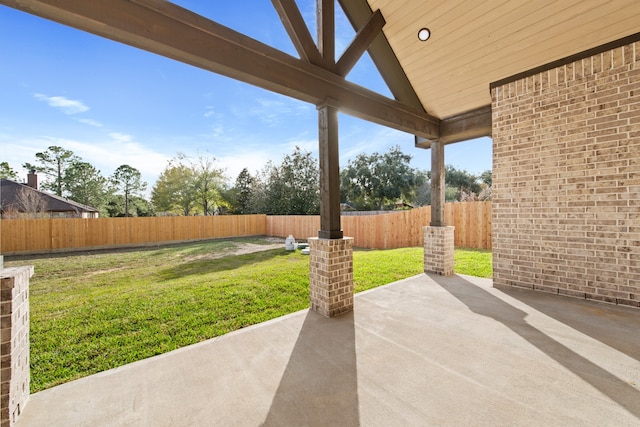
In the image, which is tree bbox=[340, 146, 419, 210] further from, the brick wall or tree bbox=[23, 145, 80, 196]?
tree bbox=[23, 145, 80, 196]

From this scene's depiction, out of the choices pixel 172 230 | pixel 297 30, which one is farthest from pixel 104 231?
pixel 297 30

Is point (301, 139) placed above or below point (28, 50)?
above

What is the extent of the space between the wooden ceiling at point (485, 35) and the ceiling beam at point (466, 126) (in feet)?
0.65

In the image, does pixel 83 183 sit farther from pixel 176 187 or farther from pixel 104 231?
pixel 104 231

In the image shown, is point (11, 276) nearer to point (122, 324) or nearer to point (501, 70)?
point (122, 324)

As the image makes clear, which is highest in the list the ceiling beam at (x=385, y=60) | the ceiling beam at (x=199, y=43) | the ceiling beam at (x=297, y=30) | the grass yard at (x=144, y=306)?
the ceiling beam at (x=385, y=60)

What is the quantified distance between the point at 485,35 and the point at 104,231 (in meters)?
15.7

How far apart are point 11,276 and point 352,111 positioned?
138 inches

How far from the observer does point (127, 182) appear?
27.4m

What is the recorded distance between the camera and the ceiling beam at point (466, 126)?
4.63m

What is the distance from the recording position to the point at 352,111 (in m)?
3.48

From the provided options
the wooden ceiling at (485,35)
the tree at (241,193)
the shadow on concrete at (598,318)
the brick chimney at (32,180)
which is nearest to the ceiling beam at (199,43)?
the wooden ceiling at (485,35)

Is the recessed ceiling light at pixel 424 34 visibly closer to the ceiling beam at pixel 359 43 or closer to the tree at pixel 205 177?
the ceiling beam at pixel 359 43

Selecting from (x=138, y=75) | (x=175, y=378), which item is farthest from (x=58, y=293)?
(x=138, y=75)
